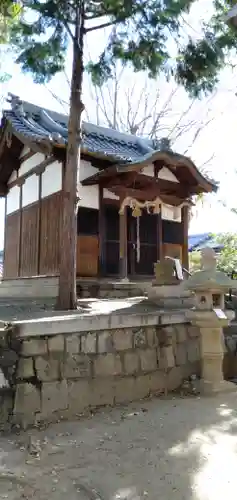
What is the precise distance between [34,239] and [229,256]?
24.1ft

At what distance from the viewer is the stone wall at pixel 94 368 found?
13.6ft

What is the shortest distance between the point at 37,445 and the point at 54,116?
10567mm

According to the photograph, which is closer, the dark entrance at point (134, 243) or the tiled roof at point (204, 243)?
the dark entrance at point (134, 243)

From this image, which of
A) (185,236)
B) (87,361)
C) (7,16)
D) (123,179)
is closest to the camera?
(87,361)

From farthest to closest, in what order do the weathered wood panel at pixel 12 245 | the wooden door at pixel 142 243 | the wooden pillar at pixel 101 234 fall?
the weathered wood panel at pixel 12 245
the wooden door at pixel 142 243
the wooden pillar at pixel 101 234

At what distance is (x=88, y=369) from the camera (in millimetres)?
4566

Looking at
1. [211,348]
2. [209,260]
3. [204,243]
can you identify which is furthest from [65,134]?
[204,243]

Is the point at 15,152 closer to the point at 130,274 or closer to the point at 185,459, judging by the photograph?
the point at 130,274

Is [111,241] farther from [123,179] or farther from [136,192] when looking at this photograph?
[123,179]

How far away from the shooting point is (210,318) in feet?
17.2

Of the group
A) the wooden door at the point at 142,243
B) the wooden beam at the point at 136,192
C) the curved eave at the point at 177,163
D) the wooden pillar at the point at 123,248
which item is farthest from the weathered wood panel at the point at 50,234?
the wooden door at the point at 142,243

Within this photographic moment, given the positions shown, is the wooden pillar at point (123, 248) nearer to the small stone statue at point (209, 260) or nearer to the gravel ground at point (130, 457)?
the small stone statue at point (209, 260)

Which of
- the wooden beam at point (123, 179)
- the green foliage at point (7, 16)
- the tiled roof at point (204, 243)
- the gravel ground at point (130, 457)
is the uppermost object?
the green foliage at point (7, 16)

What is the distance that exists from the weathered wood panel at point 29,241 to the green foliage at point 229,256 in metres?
6.64
